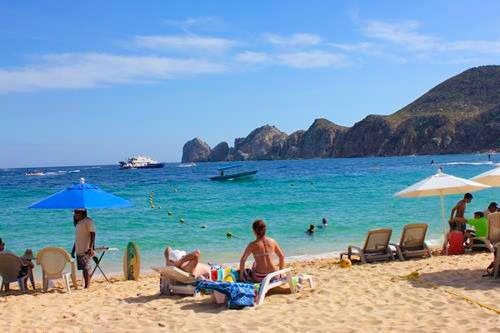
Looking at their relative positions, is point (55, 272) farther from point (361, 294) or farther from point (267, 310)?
point (361, 294)

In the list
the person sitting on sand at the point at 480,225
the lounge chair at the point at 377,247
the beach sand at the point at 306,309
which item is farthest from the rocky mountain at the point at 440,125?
the beach sand at the point at 306,309

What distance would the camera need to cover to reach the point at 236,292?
25.6ft

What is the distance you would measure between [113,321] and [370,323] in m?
3.20

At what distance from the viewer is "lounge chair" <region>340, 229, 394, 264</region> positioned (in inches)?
453

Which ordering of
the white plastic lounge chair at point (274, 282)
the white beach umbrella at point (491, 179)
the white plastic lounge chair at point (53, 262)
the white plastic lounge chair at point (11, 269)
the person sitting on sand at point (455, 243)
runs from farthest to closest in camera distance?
the white beach umbrella at point (491, 179), the person sitting on sand at point (455, 243), the white plastic lounge chair at point (11, 269), the white plastic lounge chair at point (53, 262), the white plastic lounge chair at point (274, 282)

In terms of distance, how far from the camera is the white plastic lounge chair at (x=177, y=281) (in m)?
8.49

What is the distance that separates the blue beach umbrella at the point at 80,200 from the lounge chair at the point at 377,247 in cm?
482

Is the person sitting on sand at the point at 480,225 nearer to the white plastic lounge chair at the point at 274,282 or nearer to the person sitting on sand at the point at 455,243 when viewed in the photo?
the person sitting on sand at the point at 455,243

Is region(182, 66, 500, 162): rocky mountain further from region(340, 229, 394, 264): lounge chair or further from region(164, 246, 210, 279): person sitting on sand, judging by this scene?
region(164, 246, 210, 279): person sitting on sand

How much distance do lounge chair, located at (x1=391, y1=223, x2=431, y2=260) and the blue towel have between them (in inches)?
189

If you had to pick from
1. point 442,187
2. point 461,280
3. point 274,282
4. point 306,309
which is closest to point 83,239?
point 274,282

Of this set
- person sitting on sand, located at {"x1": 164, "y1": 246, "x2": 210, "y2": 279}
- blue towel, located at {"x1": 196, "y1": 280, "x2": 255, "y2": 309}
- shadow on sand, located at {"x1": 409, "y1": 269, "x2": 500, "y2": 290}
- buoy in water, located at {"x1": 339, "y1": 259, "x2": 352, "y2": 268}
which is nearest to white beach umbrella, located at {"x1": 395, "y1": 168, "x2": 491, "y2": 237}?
buoy in water, located at {"x1": 339, "y1": 259, "x2": 352, "y2": 268}

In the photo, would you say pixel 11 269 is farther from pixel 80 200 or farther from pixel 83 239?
pixel 80 200

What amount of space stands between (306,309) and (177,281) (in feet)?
7.23
